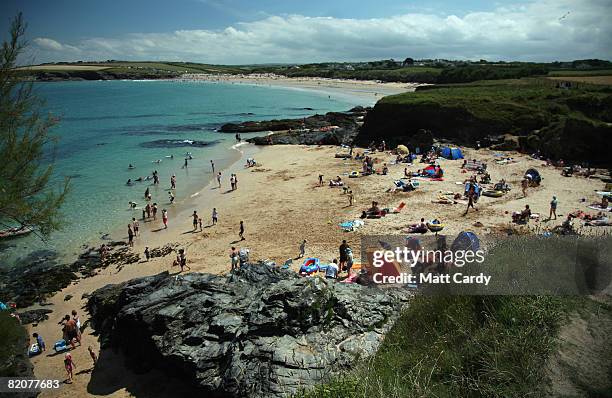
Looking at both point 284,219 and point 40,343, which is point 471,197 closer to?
point 284,219

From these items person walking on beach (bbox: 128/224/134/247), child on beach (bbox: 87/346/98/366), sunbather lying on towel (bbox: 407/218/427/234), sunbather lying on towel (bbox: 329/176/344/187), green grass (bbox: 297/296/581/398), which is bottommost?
child on beach (bbox: 87/346/98/366)

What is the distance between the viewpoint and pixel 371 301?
10.2m

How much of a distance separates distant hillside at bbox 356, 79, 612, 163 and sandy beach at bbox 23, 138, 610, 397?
3.25 meters

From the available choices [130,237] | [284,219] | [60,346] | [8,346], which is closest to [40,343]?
[60,346]

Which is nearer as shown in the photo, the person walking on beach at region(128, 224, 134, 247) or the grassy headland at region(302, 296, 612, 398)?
the grassy headland at region(302, 296, 612, 398)

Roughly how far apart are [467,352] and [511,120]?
126ft

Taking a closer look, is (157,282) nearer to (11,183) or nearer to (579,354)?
(11,183)

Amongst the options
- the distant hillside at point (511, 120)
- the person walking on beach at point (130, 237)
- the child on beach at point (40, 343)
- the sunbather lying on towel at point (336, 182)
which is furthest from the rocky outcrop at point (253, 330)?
the distant hillside at point (511, 120)

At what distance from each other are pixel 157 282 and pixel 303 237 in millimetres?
8042

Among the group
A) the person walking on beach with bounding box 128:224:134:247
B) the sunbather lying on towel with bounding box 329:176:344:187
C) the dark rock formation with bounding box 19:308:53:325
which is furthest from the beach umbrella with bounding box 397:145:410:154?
the dark rock formation with bounding box 19:308:53:325

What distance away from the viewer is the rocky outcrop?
8.55 metres

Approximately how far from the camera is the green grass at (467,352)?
470 centimetres

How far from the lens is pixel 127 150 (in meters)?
46.3

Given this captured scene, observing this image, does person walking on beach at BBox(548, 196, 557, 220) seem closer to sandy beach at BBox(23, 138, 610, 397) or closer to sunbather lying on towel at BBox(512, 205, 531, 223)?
sandy beach at BBox(23, 138, 610, 397)
